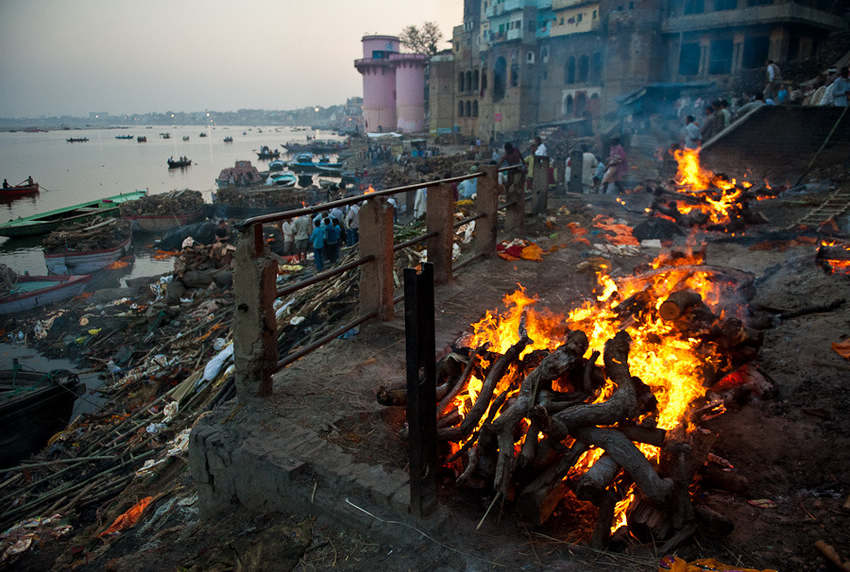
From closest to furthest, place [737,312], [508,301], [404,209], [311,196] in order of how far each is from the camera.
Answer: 1. [737,312]
2. [508,301]
3. [404,209]
4. [311,196]

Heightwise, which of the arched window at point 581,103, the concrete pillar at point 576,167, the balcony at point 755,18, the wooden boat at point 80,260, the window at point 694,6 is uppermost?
the window at point 694,6

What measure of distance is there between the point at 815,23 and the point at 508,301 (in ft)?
129

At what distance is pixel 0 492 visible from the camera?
7516 millimetres

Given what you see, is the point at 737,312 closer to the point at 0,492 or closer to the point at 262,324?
the point at 262,324

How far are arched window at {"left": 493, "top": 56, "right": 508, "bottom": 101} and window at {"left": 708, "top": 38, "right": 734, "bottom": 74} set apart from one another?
19.7 meters

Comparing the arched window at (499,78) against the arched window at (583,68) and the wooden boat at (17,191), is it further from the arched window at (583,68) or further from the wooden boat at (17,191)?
the wooden boat at (17,191)

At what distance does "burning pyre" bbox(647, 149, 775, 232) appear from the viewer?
1021 centimetres

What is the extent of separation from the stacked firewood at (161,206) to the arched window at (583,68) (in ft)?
109

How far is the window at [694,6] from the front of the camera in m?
36.1

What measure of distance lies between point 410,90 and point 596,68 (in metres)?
29.1

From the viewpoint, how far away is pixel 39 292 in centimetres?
1725

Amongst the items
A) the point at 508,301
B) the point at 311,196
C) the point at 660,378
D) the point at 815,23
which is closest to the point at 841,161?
the point at 508,301

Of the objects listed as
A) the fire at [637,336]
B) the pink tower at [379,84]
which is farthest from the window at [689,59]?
the pink tower at [379,84]

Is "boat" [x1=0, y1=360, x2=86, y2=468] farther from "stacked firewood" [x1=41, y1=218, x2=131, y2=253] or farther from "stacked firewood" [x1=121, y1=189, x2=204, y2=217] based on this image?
"stacked firewood" [x1=121, y1=189, x2=204, y2=217]
